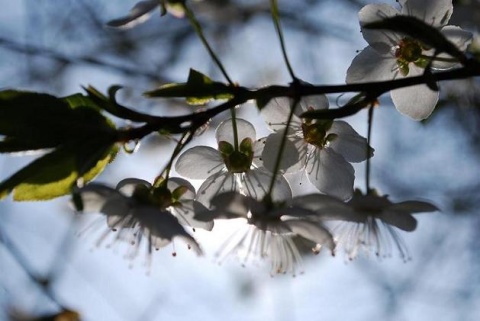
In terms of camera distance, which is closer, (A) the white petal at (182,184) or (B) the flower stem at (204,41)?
(B) the flower stem at (204,41)

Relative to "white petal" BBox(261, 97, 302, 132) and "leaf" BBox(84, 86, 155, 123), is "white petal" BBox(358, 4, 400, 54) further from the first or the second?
"leaf" BBox(84, 86, 155, 123)

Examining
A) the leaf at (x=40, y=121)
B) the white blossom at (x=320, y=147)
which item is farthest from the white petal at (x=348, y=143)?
the leaf at (x=40, y=121)

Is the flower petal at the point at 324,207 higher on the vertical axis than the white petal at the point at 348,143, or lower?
lower

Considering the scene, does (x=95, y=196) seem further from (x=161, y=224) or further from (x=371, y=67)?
(x=371, y=67)

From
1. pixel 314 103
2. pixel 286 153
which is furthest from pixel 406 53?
pixel 286 153

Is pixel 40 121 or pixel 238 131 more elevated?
pixel 238 131

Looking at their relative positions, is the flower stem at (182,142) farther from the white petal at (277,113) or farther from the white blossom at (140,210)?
the white petal at (277,113)

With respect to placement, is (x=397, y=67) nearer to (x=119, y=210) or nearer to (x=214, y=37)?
(x=119, y=210)

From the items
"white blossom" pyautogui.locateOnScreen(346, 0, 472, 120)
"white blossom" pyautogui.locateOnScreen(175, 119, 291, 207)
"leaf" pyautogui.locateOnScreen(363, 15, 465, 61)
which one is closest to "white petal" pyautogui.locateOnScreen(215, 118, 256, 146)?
"white blossom" pyautogui.locateOnScreen(175, 119, 291, 207)
